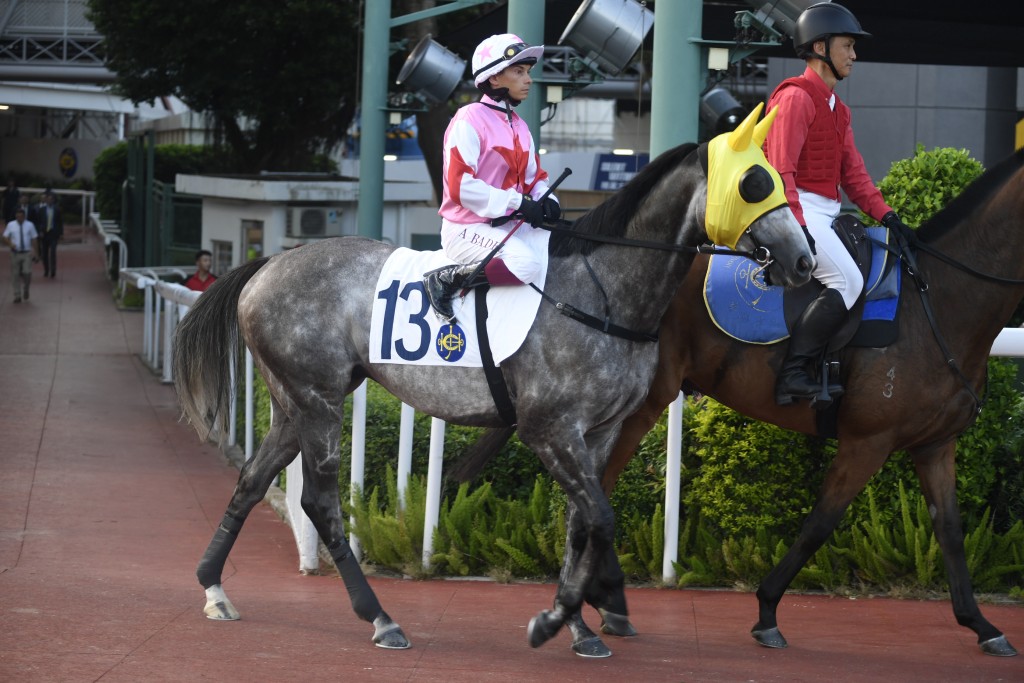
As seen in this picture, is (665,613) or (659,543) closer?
(665,613)

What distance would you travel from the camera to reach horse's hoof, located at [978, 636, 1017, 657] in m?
5.39

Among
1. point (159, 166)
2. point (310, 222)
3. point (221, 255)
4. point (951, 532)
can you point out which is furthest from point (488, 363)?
point (159, 166)

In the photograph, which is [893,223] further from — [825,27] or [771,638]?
[771,638]

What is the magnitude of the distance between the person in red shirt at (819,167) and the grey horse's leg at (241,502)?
2202mm

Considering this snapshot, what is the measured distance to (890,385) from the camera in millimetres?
5359

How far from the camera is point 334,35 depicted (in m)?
24.6

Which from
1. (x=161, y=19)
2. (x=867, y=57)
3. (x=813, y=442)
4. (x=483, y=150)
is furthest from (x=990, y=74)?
(x=483, y=150)

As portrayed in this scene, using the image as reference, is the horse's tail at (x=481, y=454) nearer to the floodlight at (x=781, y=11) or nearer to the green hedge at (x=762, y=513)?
the green hedge at (x=762, y=513)

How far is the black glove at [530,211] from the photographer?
16.7ft

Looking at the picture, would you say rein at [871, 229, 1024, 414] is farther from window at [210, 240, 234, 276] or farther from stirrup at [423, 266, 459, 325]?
window at [210, 240, 234, 276]

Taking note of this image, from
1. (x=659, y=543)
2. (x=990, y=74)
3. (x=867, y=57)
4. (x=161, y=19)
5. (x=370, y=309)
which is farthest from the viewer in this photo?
(x=161, y=19)

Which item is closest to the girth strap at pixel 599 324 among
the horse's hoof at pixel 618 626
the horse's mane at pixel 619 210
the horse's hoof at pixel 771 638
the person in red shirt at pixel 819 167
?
the horse's mane at pixel 619 210

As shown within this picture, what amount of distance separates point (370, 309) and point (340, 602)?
1.47 metres

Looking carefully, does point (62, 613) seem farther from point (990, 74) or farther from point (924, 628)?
point (990, 74)
